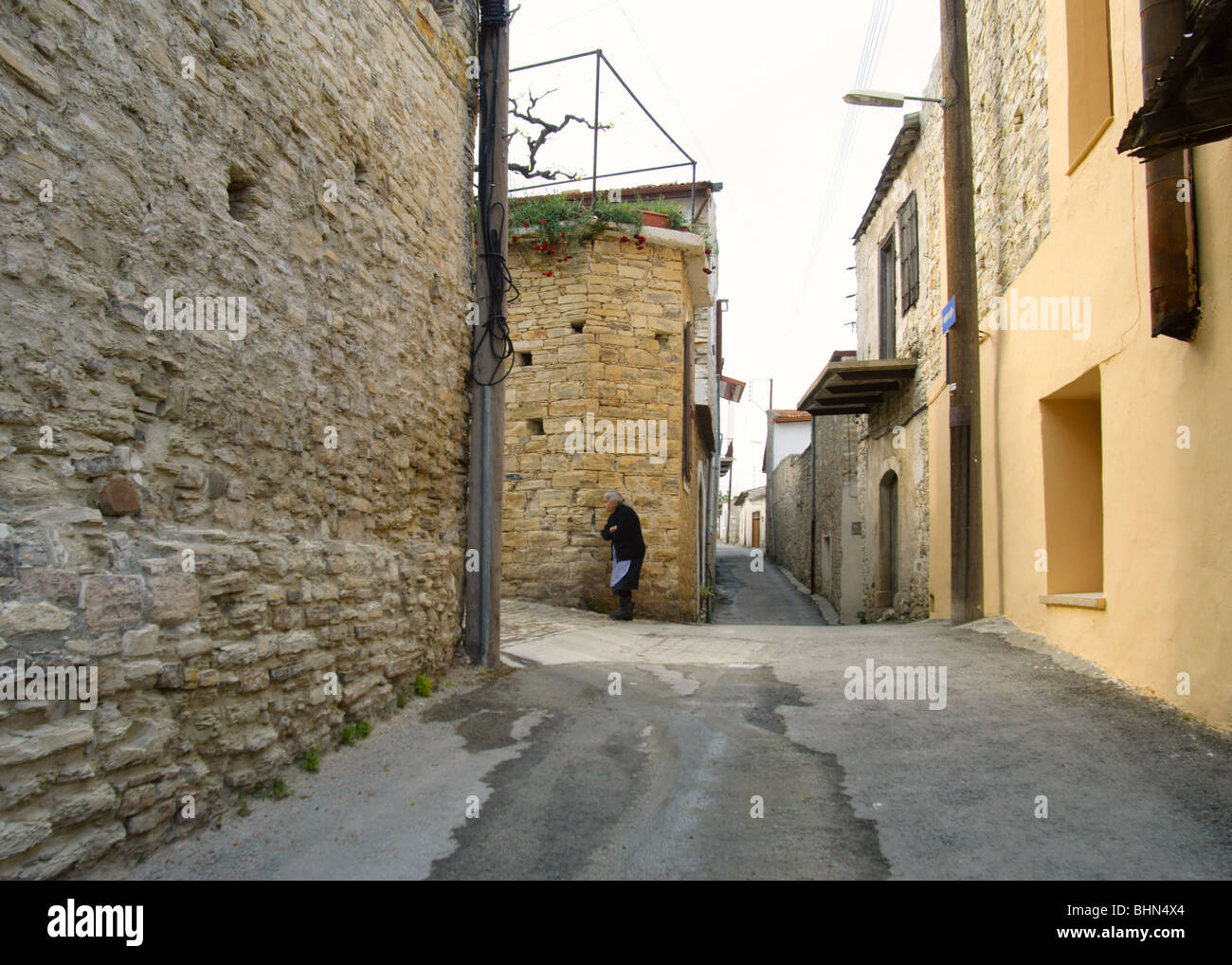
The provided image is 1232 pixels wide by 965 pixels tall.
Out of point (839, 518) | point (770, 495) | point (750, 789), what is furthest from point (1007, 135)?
point (770, 495)

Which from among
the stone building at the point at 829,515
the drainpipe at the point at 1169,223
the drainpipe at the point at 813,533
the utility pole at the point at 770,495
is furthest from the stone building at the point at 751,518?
the drainpipe at the point at 1169,223

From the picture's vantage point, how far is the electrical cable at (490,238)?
5.64 m

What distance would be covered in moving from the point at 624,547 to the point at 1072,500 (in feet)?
14.0

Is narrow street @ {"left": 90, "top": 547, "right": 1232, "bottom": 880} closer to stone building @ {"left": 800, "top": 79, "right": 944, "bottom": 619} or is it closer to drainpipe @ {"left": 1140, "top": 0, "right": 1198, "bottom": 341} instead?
drainpipe @ {"left": 1140, "top": 0, "right": 1198, "bottom": 341}

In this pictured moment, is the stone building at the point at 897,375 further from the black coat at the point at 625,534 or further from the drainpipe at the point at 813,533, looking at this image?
the drainpipe at the point at 813,533

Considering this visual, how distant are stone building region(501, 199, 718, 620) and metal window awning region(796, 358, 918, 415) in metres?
2.50

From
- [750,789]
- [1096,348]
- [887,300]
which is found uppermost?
[887,300]

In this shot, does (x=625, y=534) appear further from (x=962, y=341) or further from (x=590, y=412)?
(x=962, y=341)

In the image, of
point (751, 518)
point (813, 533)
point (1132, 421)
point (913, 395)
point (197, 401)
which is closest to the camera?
point (197, 401)

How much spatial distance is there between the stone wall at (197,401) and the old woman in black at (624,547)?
4.04 meters

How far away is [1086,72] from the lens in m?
5.65

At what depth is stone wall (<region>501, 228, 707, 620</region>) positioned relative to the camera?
9.05 metres

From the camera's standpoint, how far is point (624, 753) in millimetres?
3861

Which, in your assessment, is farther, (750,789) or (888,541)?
(888,541)
